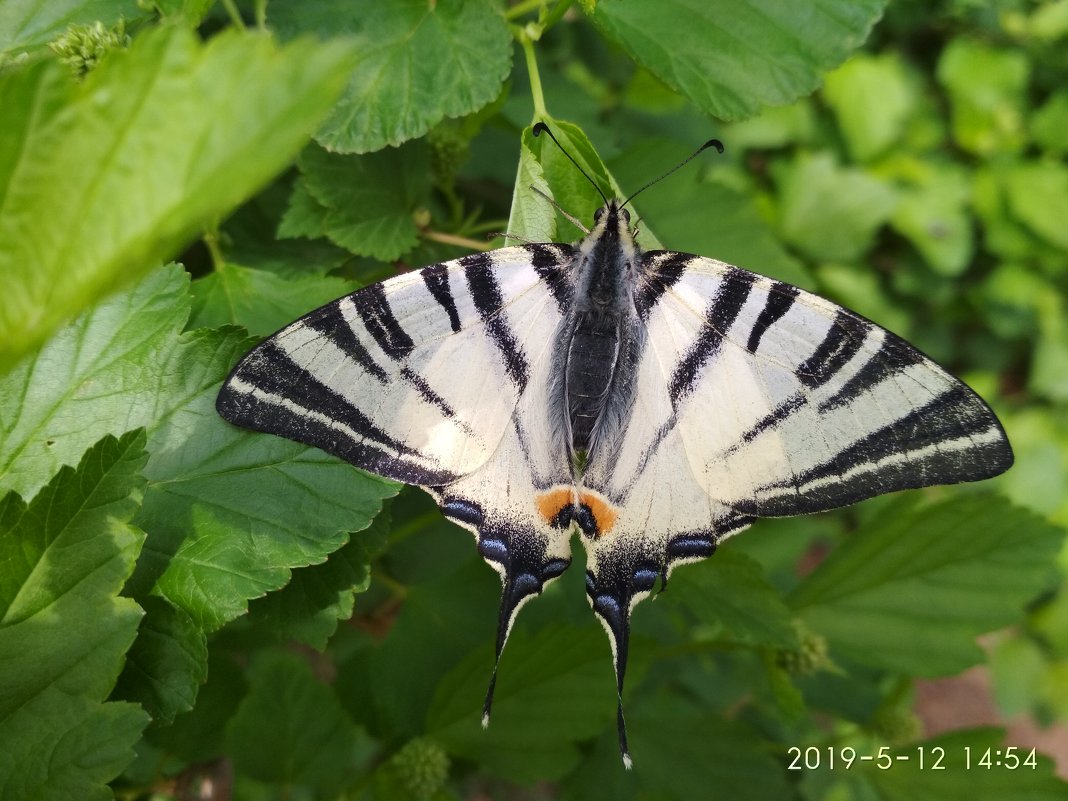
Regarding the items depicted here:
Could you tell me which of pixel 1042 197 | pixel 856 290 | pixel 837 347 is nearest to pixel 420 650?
pixel 837 347

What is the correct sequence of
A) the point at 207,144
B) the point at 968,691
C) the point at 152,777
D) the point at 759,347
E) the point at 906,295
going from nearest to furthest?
the point at 207,144 < the point at 759,347 < the point at 152,777 < the point at 906,295 < the point at 968,691

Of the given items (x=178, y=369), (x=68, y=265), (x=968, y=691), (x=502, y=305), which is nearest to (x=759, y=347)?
(x=502, y=305)

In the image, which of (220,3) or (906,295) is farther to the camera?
(906,295)

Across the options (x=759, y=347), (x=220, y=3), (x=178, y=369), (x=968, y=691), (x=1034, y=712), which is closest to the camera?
(x=178, y=369)

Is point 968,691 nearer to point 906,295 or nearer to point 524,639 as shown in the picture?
point 906,295

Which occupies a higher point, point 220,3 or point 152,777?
point 220,3

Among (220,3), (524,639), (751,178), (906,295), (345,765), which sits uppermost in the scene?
(220,3)
